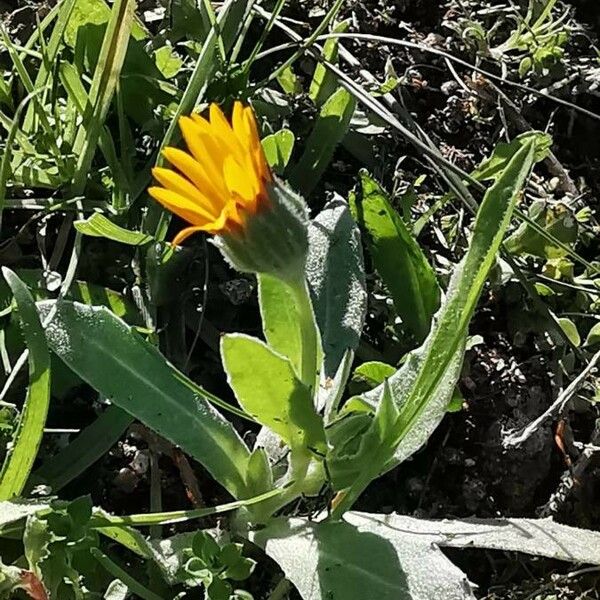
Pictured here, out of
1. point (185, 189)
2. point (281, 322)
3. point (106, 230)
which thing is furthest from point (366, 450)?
point (106, 230)

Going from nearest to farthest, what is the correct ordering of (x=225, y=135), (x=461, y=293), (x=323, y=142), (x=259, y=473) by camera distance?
1. (x=225, y=135)
2. (x=461, y=293)
3. (x=259, y=473)
4. (x=323, y=142)

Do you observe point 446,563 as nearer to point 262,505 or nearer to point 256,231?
point 262,505

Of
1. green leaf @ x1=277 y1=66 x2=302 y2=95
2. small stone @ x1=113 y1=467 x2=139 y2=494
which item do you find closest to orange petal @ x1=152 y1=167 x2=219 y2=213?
small stone @ x1=113 y1=467 x2=139 y2=494

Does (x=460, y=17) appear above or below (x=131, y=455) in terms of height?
above

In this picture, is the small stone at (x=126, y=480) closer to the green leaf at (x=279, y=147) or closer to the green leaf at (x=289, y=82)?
the green leaf at (x=279, y=147)

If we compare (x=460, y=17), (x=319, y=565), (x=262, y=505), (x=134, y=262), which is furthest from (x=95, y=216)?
(x=460, y=17)

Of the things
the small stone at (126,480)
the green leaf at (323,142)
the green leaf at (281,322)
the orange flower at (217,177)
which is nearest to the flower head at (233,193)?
the orange flower at (217,177)

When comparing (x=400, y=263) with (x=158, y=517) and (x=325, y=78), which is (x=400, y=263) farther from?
(x=158, y=517)
